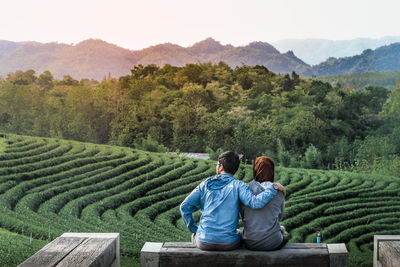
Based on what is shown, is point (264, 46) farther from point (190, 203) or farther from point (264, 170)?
point (190, 203)

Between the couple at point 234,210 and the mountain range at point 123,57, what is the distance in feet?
26.2

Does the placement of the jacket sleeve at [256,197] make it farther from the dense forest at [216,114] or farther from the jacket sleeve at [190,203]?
the dense forest at [216,114]

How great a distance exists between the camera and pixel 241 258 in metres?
2.48

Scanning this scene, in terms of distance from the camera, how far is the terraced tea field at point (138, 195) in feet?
23.9

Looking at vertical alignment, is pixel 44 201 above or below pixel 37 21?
below

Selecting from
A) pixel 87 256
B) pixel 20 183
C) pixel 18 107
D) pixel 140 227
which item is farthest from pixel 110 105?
pixel 87 256

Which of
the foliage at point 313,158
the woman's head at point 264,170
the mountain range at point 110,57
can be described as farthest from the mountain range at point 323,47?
the woman's head at point 264,170

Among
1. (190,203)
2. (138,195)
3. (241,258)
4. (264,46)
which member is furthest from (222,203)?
(264,46)

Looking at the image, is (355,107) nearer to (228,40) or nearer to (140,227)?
(228,40)

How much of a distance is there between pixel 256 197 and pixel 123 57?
→ 851 cm

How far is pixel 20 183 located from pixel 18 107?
7.32 feet

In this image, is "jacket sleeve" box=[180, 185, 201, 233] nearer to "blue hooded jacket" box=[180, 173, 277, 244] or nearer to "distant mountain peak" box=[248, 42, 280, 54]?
"blue hooded jacket" box=[180, 173, 277, 244]

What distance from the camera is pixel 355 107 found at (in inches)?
397

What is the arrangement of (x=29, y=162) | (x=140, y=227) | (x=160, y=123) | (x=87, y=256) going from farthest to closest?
(x=160, y=123) → (x=29, y=162) → (x=140, y=227) → (x=87, y=256)
